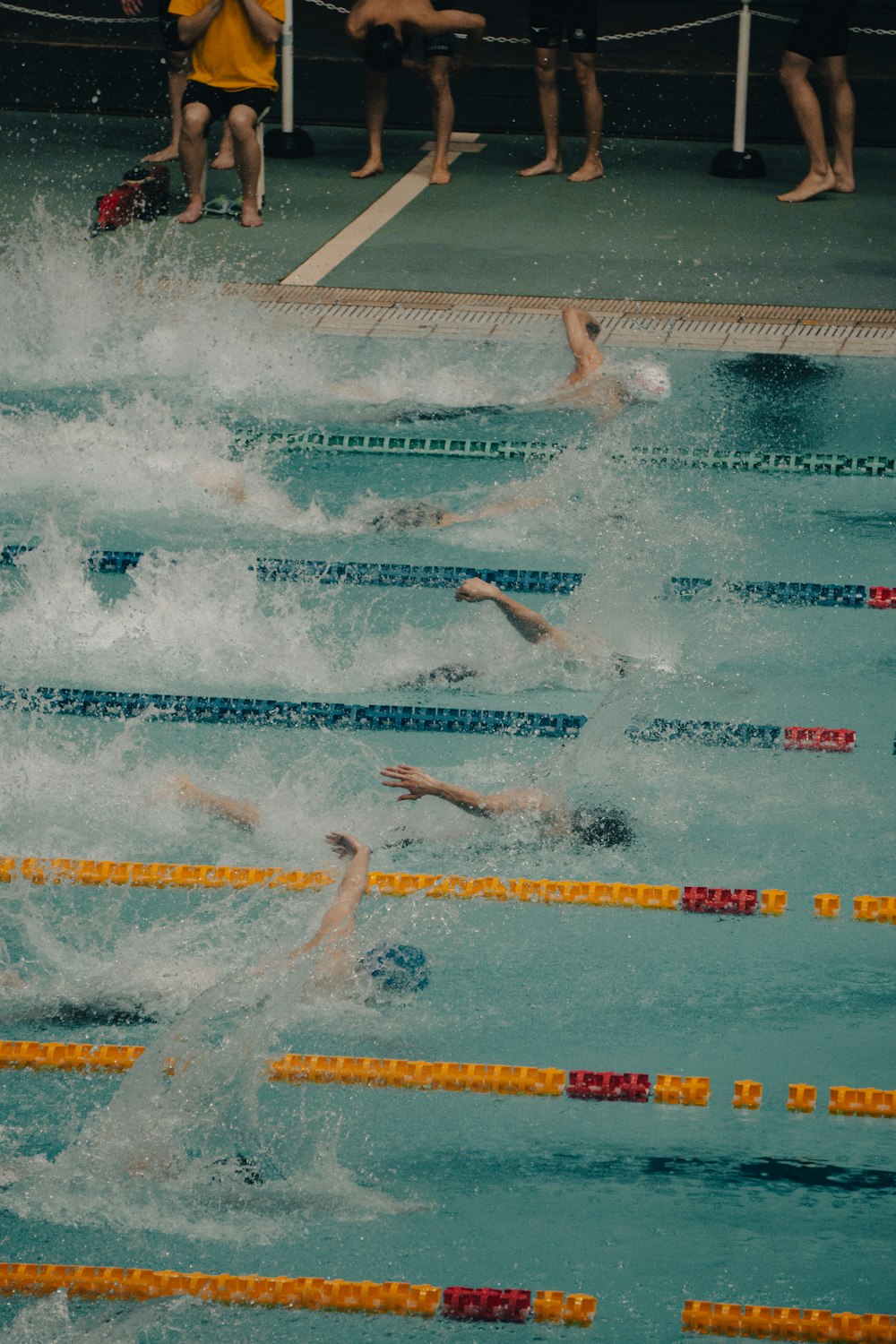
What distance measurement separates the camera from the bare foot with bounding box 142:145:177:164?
959cm

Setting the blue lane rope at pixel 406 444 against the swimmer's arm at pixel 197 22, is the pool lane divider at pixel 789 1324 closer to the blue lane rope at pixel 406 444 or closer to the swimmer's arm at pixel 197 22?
the blue lane rope at pixel 406 444

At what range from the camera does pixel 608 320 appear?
7.55 m

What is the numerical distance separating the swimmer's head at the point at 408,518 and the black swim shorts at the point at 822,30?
4150mm

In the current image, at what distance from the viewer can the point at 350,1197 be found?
315 cm

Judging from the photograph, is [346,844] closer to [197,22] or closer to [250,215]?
[250,215]

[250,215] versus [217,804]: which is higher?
[250,215]

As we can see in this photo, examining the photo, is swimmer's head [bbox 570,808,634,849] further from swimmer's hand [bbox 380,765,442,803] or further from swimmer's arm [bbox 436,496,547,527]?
swimmer's arm [bbox 436,496,547,527]

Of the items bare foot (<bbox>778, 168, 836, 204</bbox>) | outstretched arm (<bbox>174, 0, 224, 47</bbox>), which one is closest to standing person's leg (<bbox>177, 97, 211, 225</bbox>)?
outstretched arm (<bbox>174, 0, 224, 47</bbox>)

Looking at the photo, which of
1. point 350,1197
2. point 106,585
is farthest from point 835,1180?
point 106,585

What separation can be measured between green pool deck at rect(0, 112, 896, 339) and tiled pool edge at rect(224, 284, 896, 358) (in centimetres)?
11

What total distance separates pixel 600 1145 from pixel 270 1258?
0.67 meters

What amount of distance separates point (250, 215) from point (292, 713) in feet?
14.9

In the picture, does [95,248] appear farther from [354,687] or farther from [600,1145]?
[600,1145]

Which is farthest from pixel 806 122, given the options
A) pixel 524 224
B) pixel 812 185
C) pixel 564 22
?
pixel 524 224
